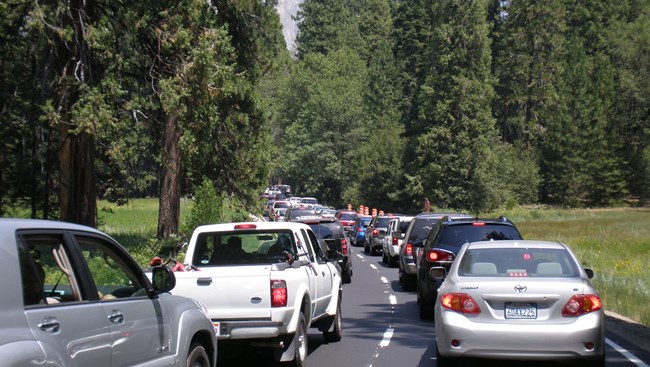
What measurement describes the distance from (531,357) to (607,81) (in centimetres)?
7754

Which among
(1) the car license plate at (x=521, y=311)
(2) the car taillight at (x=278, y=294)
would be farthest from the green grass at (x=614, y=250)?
(2) the car taillight at (x=278, y=294)

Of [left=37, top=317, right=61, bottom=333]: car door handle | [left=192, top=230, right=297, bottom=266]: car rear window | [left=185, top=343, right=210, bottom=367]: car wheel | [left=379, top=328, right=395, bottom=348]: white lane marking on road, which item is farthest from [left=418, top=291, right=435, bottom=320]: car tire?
[left=37, top=317, right=61, bottom=333]: car door handle

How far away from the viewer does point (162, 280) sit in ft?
23.0

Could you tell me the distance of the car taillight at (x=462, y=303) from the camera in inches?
375

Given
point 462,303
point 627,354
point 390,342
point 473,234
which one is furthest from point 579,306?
point 473,234

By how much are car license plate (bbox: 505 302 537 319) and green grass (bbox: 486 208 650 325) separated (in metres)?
6.83

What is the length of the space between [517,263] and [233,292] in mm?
3455

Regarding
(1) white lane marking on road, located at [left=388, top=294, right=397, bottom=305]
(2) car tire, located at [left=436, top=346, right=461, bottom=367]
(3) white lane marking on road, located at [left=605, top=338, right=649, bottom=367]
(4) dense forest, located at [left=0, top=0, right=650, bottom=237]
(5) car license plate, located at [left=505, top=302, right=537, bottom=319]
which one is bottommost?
(1) white lane marking on road, located at [left=388, top=294, right=397, bottom=305]

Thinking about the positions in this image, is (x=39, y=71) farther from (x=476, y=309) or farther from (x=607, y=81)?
(x=607, y=81)

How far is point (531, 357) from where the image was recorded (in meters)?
9.33

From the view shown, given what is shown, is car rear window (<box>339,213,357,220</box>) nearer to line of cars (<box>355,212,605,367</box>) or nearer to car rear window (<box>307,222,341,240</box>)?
car rear window (<box>307,222,341,240</box>)

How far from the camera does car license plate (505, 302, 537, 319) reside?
9.35 m

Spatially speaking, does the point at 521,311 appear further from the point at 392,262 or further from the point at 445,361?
the point at 392,262

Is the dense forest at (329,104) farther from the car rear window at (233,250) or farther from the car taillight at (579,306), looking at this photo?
the car taillight at (579,306)
